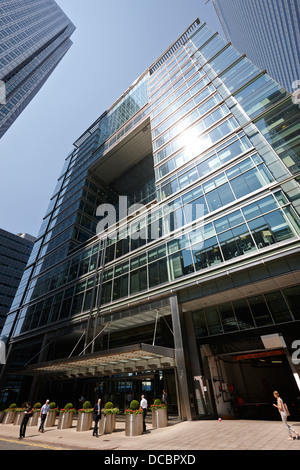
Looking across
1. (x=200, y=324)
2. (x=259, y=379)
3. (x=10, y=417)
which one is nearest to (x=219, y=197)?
(x=200, y=324)

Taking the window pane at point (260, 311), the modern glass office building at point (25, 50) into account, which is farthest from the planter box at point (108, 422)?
the modern glass office building at point (25, 50)

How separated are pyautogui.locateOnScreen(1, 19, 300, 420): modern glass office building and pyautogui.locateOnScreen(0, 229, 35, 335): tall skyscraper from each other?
52.7 m

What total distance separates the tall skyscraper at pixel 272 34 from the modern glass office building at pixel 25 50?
93.1 m

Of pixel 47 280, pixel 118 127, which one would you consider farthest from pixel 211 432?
pixel 118 127

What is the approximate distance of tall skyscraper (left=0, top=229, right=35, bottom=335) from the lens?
267 feet

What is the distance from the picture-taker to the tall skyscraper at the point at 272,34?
57.3 m

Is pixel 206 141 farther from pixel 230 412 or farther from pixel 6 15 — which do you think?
pixel 6 15

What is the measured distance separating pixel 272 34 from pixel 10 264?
4699 inches

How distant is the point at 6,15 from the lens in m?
107

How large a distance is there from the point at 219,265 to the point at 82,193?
112 feet

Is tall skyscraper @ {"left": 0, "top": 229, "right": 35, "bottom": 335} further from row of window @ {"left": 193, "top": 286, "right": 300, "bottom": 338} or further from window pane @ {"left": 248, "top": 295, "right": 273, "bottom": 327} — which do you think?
window pane @ {"left": 248, "top": 295, "right": 273, "bottom": 327}
